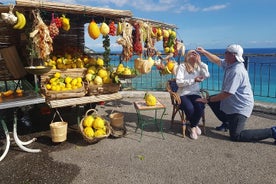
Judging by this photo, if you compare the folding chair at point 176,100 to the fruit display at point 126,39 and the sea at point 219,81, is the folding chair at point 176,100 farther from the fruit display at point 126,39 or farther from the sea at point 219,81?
the fruit display at point 126,39

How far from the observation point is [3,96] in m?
3.89

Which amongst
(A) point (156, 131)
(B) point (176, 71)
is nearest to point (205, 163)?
(A) point (156, 131)

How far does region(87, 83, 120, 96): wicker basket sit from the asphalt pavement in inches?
36.1

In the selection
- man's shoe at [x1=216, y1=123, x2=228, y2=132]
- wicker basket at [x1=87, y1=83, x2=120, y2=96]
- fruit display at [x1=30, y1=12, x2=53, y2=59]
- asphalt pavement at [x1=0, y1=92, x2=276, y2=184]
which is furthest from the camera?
man's shoe at [x1=216, y1=123, x2=228, y2=132]

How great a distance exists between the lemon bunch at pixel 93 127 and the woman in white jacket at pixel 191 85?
1585 mm

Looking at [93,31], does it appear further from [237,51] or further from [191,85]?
[237,51]

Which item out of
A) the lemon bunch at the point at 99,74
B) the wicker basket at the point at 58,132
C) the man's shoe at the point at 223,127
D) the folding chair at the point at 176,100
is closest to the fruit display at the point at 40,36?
the lemon bunch at the point at 99,74

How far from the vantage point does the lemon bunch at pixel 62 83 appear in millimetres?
4059

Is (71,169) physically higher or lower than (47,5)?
lower

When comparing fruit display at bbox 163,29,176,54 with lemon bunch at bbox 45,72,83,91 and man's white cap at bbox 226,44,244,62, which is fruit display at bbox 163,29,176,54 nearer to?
man's white cap at bbox 226,44,244,62

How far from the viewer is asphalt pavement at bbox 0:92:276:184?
3.15m

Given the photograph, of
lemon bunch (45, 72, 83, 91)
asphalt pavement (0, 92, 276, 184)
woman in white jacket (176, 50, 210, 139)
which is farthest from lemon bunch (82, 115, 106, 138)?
woman in white jacket (176, 50, 210, 139)

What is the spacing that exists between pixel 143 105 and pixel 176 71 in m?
0.96

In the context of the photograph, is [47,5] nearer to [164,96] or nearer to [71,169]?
[71,169]
